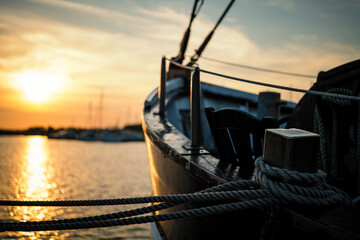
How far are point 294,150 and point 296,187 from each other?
7.0 inches

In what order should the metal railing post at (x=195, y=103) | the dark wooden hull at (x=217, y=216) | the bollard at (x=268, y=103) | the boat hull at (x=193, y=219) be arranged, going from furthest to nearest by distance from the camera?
1. the bollard at (x=268, y=103)
2. the metal railing post at (x=195, y=103)
3. the boat hull at (x=193, y=219)
4. the dark wooden hull at (x=217, y=216)

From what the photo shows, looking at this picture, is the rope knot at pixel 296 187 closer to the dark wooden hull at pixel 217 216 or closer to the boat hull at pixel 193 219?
the dark wooden hull at pixel 217 216

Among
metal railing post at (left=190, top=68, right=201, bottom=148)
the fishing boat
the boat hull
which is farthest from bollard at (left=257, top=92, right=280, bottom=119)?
metal railing post at (left=190, top=68, right=201, bottom=148)

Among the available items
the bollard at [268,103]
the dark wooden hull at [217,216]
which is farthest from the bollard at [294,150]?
the bollard at [268,103]

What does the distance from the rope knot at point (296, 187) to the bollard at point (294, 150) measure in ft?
0.11

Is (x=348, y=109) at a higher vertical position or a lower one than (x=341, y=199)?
higher

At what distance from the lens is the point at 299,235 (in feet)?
4.09

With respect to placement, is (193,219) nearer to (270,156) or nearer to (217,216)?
(217,216)

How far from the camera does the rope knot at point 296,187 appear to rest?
1266 millimetres

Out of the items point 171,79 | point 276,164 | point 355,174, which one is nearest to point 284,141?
point 276,164

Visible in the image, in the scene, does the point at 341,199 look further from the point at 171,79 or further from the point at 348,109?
the point at 171,79

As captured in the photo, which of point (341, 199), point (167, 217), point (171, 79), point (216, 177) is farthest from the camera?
point (171, 79)

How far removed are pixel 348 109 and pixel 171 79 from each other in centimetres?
519

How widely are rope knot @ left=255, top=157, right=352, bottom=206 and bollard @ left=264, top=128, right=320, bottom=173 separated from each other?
0.03m
